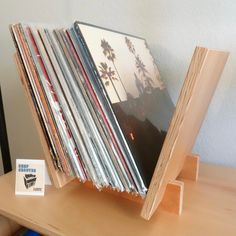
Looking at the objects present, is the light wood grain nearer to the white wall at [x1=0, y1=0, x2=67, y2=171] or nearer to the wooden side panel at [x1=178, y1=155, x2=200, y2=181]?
the wooden side panel at [x1=178, y1=155, x2=200, y2=181]

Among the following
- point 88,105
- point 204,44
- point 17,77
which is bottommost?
point 17,77

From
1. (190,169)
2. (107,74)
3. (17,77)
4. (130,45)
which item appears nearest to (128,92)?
(107,74)

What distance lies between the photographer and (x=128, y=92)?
0.52 m

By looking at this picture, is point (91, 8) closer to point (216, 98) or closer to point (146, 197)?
point (216, 98)

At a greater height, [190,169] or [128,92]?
[128,92]

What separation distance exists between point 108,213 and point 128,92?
238 millimetres

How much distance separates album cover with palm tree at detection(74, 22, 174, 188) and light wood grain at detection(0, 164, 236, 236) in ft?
0.30

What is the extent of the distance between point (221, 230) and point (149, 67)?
43 centimetres

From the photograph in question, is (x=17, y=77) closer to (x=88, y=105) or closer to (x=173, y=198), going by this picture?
(x=88, y=105)

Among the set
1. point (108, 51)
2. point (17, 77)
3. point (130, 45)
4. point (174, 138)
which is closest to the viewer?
point (174, 138)

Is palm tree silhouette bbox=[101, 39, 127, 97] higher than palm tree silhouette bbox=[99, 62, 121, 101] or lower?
higher

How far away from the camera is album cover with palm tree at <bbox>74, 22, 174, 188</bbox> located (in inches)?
17.6

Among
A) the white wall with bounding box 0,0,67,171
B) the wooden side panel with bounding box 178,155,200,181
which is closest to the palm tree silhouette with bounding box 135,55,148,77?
the wooden side panel with bounding box 178,155,200,181

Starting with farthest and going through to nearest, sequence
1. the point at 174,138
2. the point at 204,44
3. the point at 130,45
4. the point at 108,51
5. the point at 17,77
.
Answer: the point at 17,77, the point at 204,44, the point at 130,45, the point at 108,51, the point at 174,138
